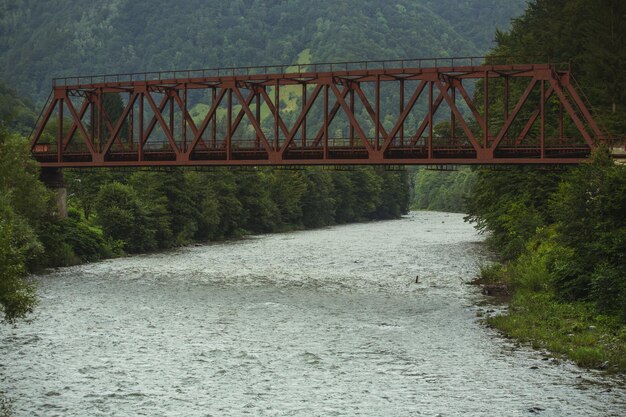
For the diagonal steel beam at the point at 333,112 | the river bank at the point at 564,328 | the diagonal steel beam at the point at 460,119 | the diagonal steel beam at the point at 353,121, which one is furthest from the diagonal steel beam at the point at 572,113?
the diagonal steel beam at the point at 333,112

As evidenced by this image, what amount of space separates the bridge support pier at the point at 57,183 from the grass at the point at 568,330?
4405 cm

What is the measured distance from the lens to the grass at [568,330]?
98.3 feet

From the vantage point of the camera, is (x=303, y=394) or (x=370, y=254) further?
(x=370, y=254)

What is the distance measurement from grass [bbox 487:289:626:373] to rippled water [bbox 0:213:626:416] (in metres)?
0.95

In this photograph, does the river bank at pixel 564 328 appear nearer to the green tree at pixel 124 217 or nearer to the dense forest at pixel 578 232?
the dense forest at pixel 578 232

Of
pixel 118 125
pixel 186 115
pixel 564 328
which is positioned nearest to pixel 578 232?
pixel 564 328

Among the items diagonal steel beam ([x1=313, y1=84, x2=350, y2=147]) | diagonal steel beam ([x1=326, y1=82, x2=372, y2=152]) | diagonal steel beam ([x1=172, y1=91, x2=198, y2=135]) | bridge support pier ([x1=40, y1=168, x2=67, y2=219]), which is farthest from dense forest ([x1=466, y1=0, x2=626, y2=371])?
bridge support pier ([x1=40, y1=168, x2=67, y2=219])

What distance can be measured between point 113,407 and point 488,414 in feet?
38.6

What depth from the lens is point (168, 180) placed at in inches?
3511

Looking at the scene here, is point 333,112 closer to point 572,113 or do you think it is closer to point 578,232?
point 572,113

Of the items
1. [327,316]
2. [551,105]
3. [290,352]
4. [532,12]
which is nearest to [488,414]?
[290,352]

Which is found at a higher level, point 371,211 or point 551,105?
point 551,105

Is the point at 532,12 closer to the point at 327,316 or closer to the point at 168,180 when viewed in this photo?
the point at 168,180

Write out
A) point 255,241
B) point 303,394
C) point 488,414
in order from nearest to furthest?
point 488,414, point 303,394, point 255,241
